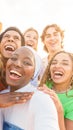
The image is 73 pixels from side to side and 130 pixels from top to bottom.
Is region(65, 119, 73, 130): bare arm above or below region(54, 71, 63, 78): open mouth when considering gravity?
below

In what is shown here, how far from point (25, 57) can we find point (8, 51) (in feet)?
3.58

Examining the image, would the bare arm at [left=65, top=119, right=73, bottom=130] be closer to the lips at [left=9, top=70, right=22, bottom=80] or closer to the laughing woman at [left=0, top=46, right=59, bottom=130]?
the laughing woman at [left=0, top=46, right=59, bottom=130]

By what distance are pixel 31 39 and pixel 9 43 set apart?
1.00 meters

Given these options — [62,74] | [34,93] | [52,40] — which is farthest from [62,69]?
[52,40]

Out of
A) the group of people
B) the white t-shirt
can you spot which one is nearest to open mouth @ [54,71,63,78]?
the group of people

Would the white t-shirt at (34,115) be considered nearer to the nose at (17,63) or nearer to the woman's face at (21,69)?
the woman's face at (21,69)

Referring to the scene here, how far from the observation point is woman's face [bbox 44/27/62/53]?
4.76 meters

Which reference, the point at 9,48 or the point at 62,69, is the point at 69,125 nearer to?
the point at 62,69

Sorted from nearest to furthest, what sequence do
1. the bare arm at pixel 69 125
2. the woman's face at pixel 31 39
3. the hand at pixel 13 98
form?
the hand at pixel 13 98 < the bare arm at pixel 69 125 < the woman's face at pixel 31 39

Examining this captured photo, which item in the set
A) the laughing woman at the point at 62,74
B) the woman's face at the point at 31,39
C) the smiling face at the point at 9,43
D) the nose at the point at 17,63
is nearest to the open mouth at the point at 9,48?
the smiling face at the point at 9,43

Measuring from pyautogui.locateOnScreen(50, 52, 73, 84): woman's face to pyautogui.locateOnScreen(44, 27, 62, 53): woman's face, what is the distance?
1.41 m

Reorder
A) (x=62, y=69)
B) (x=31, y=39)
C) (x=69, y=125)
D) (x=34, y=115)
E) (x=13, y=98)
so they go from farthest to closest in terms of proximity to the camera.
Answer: (x=31, y=39) < (x=62, y=69) < (x=69, y=125) < (x=13, y=98) < (x=34, y=115)

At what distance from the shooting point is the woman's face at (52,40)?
15.6 feet

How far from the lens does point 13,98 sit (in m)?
2.46
